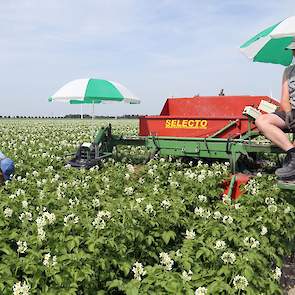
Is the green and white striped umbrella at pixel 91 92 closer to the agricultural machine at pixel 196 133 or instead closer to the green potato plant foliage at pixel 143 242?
the agricultural machine at pixel 196 133

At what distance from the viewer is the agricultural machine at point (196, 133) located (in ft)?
28.3

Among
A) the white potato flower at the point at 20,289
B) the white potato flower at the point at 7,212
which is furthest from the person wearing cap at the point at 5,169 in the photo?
the white potato flower at the point at 20,289

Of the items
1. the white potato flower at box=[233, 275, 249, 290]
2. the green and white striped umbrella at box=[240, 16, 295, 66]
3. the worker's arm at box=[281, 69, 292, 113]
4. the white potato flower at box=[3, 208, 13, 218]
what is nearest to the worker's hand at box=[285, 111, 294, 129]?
the worker's arm at box=[281, 69, 292, 113]

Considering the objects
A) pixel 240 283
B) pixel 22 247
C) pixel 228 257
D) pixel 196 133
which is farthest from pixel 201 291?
pixel 196 133

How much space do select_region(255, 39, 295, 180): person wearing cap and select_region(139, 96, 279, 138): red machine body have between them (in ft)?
9.46

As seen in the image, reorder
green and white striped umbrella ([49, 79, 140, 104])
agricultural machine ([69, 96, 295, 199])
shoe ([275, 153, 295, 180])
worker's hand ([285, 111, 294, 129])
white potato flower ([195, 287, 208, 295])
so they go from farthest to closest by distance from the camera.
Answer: green and white striped umbrella ([49, 79, 140, 104])
agricultural machine ([69, 96, 295, 199])
worker's hand ([285, 111, 294, 129])
shoe ([275, 153, 295, 180])
white potato flower ([195, 287, 208, 295])

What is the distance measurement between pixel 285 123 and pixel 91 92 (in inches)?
245

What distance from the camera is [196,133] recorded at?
9984 millimetres

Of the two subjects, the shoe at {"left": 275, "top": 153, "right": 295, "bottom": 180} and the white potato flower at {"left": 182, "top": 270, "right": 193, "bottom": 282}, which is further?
the shoe at {"left": 275, "top": 153, "right": 295, "bottom": 180}

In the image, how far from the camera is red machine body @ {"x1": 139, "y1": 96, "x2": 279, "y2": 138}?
952cm

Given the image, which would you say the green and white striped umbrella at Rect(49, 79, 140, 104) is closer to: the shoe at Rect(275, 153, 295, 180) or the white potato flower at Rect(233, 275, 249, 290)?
the shoe at Rect(275, 153, 295, 180)

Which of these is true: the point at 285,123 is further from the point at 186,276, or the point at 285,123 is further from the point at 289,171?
the point at 186,276

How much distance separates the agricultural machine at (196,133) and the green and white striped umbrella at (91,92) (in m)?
1.12

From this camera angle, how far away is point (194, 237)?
4.69m
